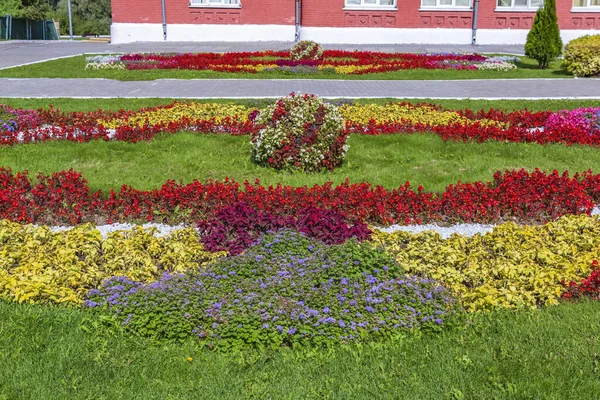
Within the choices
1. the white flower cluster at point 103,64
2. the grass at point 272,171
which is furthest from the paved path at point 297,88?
the grass at point 272,171

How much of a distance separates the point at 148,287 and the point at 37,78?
14564 millimetres

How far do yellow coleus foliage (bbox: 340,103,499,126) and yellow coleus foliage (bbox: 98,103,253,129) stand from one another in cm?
195

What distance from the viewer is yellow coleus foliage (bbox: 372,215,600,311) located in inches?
187

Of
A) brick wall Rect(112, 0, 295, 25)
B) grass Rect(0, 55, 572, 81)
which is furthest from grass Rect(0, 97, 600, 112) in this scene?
brick wall Rect(112, 0, 295, 25)

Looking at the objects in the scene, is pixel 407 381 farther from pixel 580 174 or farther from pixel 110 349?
pixel 580 174

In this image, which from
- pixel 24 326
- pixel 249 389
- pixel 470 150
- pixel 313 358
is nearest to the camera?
pixel 249 389

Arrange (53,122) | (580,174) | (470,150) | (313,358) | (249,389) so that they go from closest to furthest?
1. (249,389)
2. (313,358)
3. (580,174)
4. (470,150)
5. (53,122)

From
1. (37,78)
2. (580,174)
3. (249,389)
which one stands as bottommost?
(249,389)

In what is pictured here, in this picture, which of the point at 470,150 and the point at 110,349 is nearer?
the point at 110,349

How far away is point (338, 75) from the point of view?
18.1m

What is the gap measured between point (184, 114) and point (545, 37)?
540 inches

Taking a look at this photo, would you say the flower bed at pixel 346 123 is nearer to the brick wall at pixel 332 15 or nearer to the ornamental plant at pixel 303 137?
the ornamental plant at pixel 303 137

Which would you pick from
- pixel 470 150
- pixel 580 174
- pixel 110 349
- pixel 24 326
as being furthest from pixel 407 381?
pixel 470 150

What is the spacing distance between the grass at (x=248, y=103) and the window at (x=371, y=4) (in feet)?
54.3
